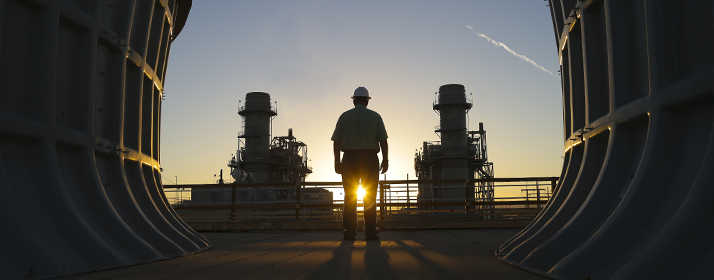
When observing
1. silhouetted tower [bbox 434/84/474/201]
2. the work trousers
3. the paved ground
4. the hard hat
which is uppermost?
silhouetted tower [bbox 434/84/474/201]

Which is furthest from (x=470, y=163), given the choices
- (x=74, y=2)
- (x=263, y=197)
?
(x=74, y=2)

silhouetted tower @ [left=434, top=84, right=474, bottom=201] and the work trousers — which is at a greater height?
silhouetted tower @ [left=434, top=84, right=474, bottom=201]

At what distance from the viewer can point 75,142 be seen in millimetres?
3756

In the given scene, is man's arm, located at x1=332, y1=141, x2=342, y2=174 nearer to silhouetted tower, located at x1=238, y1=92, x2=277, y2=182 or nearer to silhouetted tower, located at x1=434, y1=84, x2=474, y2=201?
silhouetted tower, located at x1=434, y1=84, x2=474, y2=201

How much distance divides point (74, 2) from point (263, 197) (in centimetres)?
3122

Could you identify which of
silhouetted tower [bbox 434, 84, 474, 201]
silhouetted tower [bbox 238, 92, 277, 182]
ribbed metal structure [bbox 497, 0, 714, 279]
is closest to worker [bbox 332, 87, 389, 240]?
ribbed metal structure [bbox 497, 0, 714, 279]

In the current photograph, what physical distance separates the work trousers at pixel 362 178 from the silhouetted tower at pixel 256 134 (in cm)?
2922

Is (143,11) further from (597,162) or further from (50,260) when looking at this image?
(597,162)

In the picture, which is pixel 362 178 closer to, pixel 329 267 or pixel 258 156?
pixel 329 267

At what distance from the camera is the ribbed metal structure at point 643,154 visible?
209cm

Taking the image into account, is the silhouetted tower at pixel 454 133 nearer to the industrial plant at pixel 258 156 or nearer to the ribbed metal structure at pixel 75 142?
the industrial plant at pixel 258 156

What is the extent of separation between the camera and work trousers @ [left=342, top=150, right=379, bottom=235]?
6.37 meters

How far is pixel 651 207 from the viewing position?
250 centimetres

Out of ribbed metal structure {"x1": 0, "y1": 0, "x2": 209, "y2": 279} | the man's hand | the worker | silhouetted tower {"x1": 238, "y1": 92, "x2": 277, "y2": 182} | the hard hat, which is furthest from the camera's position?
silhouetted tower {"x1": 238, "y1": 92, "x2": 277, "y2": 182}
